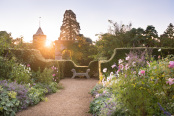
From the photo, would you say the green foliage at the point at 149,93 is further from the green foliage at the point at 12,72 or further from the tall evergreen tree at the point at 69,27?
the tall evergreen tree at the point at 69,27

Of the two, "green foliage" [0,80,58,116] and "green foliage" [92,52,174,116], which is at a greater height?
"green foliage" [92,52,174,116]

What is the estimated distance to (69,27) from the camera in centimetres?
3266

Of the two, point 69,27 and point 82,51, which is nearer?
point 82,51

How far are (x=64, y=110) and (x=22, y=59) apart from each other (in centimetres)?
542

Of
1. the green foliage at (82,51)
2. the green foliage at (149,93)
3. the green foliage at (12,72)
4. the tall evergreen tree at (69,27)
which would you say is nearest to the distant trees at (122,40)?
the green foliage at (82,51)

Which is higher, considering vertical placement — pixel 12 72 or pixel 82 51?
pixel 82 51

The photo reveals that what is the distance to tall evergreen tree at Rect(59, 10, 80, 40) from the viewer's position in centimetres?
3262

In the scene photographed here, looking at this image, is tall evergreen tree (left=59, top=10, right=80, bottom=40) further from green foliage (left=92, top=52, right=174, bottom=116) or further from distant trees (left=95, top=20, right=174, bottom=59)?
green foliage (left=92, top=52, right=174, bottom=116)

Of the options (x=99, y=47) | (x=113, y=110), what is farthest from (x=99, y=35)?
(x=113, y=110)

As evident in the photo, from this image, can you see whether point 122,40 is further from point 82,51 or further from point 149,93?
point 149,93

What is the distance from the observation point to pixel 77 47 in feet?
69.1

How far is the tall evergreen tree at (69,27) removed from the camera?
32.6 meters

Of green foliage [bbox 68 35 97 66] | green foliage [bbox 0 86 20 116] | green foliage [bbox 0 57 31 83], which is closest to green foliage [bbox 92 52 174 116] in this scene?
green foliage [bbox 0 86 20 116]

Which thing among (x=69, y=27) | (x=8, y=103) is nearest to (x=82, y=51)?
(x=69, y=27)
